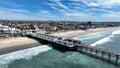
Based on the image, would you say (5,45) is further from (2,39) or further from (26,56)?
(26,56)

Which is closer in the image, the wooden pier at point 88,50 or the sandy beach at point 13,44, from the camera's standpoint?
the wooden pier at point 88,50

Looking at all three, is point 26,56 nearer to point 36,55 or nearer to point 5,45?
point 36,55

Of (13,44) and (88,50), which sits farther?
(13,44)

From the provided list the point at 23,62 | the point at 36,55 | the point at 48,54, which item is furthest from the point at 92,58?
the point at 23,62

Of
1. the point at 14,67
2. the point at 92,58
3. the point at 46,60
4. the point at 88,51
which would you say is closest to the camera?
the point at 14,67

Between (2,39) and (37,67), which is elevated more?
(2,39)

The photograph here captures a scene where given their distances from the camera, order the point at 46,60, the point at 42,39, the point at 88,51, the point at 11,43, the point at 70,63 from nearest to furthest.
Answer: the point at 70,63 → the point at 46,60 → the point at 88,51 → the point at 11,43 → the point at 42,39

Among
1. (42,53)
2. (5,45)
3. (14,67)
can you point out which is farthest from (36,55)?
(5,45)

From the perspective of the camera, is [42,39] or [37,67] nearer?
[37,67]

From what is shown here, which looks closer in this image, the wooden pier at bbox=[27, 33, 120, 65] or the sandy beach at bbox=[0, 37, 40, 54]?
the wooden pier at bbox=[27, 33, 120, 65]

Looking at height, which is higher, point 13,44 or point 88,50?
point 13,44
